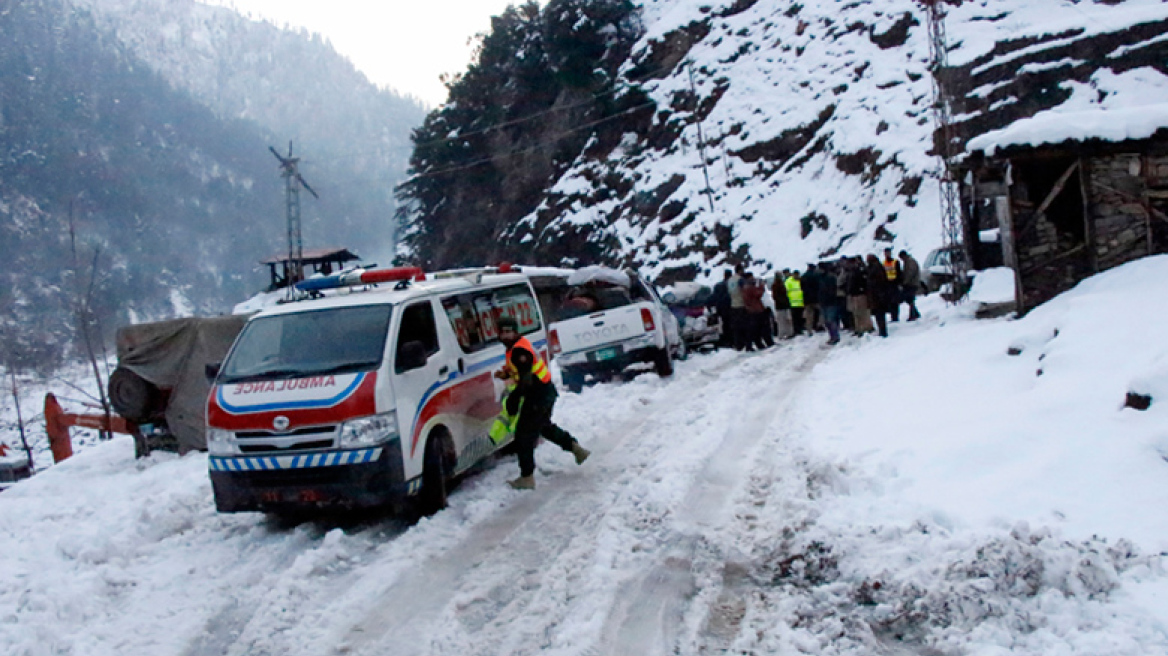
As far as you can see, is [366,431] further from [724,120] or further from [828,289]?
[724,120]

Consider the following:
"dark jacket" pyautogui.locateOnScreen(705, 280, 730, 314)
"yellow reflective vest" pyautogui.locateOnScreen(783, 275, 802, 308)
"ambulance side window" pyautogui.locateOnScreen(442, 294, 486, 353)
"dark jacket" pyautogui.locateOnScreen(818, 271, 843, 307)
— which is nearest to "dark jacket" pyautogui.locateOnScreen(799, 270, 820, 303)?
"yellow reflective vest" pyautogui.locateOnScreen(783, 275, 802, 308)

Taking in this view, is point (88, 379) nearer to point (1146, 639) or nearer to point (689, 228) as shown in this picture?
point (689, 228)

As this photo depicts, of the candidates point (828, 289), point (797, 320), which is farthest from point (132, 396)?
point (797, 320)

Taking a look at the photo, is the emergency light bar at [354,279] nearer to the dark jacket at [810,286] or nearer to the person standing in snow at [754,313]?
the person standing in snow at [754,313]

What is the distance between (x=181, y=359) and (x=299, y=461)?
8830 mm

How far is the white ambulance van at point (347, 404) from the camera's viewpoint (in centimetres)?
653

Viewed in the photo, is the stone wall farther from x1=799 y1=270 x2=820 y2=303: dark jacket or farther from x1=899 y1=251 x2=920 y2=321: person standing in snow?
x1=799 y1=270 x2=820 y2=303: dark jacket

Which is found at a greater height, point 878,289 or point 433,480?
point 878,289

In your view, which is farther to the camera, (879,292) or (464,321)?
(879,292)

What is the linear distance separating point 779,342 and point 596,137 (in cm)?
3372

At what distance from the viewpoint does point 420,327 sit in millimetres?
7641

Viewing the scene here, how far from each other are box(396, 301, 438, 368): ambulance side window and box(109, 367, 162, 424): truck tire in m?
8.52

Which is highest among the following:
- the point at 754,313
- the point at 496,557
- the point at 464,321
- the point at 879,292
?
the point at 464,321

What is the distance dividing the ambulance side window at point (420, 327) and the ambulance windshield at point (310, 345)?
0.18 meters
